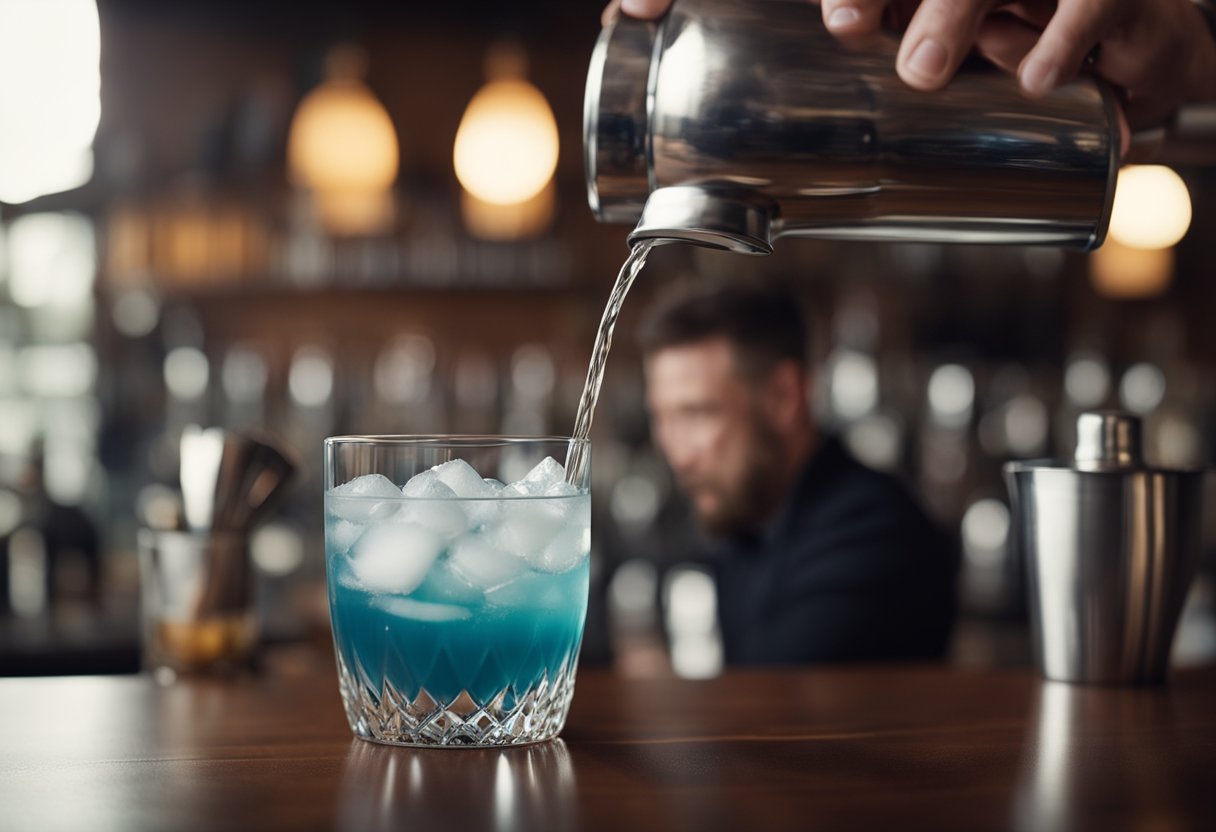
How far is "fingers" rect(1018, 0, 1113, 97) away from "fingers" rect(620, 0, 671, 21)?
10.7 inches

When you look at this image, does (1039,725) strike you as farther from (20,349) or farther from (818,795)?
(20,349)

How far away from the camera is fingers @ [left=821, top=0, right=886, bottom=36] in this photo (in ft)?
3.26

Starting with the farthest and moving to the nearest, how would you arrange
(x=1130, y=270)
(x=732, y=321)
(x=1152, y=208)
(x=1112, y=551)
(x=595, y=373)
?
(x=1130, y=270) < (x=1152, y=208) < (x=732, y=321) < (x=1112, y=551) < (x=595, y=373)

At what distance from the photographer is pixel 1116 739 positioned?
3.03ft

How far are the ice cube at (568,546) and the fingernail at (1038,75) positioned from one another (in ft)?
1.48

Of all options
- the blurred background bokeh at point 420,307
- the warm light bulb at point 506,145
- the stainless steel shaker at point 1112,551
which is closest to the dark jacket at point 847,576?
the stainless steel shaker at point 1112,551

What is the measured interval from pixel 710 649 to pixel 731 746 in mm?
3260

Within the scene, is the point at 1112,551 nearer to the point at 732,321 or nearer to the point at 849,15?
the point at 849,15

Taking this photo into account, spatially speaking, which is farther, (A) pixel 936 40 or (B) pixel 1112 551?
(B) pixel 1112 551

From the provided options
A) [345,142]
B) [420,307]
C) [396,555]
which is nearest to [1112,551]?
[396,555]

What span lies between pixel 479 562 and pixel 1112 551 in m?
0.59

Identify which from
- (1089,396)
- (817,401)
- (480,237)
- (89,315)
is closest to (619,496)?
(817,401)

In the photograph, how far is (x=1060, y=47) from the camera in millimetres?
1001

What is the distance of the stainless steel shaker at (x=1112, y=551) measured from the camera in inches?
45.8
